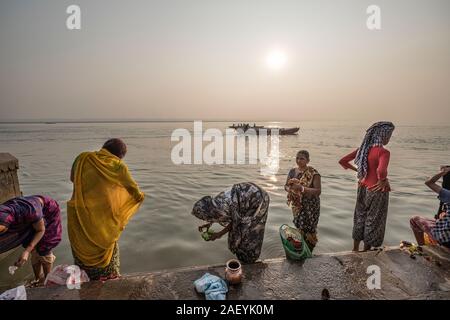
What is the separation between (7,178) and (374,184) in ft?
21.7

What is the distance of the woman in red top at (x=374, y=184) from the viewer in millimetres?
3877

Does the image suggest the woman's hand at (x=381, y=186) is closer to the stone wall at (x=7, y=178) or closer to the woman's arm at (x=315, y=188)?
the woman's arm at (x=315, y=188)

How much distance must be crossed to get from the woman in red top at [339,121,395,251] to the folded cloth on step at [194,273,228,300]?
2820mm

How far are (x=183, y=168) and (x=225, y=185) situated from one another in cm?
406

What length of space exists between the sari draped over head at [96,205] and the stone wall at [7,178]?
8.25ft

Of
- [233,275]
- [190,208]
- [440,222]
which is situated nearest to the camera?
[233,275]

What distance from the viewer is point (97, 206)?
296 cm

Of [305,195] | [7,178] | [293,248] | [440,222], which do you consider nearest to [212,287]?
[293,248]

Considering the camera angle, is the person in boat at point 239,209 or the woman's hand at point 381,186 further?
the woman's hand at point 381,186

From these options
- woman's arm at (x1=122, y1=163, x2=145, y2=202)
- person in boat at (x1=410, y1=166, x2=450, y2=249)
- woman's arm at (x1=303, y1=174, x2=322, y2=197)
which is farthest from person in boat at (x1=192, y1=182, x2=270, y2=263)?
person in boat at (x1=410, y1=166, x2=450, y2=249)

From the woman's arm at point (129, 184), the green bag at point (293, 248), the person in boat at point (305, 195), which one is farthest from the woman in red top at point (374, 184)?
the woman's arm at point (129, 184)

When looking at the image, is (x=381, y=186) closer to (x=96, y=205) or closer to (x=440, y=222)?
(x=440, y=222)

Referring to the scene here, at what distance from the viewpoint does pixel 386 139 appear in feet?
13.0
